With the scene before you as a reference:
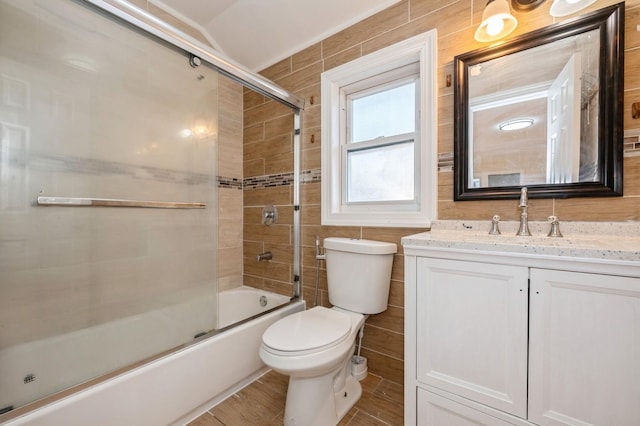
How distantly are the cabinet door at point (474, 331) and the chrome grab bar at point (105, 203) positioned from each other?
5.05 feet

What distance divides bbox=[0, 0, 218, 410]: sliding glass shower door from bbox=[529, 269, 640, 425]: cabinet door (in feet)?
4.92

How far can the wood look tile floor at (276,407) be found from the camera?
1253 mm

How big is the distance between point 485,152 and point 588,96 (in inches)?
15.4

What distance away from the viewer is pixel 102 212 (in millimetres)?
1468

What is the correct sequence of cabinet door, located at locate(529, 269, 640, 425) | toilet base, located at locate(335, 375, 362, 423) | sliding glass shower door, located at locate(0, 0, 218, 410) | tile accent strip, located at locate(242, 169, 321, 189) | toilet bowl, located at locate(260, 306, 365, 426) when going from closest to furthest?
cabinet door, located at locate(529, 269, 640, 425), toilet bowl, located at locate(260, 306, 365, 426), sliding glass shower door, located at locate(0, 0, 218, 410), toilet base, located at locate(335, 375, 362, 423), tile accent strip, located at locate(242, 169, 321, 189)

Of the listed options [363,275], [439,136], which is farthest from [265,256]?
[439,136]

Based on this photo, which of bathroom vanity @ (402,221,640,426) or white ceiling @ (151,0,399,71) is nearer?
bathroom vanity @ (402,221,640,426)

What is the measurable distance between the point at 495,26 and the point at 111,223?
7.11 feet

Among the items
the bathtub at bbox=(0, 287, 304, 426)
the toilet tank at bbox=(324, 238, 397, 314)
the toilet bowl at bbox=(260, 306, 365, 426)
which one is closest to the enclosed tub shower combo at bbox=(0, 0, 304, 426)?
the bathtub at bbox=(0, 287, 304, 426)

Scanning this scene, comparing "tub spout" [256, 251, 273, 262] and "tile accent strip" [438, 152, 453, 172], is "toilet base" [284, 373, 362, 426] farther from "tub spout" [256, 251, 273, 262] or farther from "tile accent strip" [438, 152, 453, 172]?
"tile accent strip" [438, 152, 453, 172]

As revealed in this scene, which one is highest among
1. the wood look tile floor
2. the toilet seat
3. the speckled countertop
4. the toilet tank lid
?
the speckled countertop

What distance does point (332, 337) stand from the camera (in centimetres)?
116

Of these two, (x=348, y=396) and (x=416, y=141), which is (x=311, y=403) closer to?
(x=348, y=396)

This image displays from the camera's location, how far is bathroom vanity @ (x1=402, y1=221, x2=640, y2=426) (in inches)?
28.2
